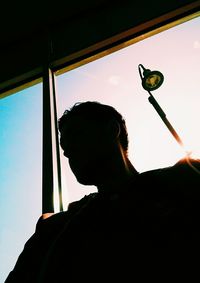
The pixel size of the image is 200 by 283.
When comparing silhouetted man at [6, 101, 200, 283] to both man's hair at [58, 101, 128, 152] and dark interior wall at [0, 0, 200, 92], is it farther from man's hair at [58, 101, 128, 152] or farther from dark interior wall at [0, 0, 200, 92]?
dark interior wall at [0, 0, 200, 92]

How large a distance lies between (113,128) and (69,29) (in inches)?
62.8

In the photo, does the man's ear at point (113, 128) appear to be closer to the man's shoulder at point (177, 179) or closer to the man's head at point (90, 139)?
the man's head at point (90, 139)

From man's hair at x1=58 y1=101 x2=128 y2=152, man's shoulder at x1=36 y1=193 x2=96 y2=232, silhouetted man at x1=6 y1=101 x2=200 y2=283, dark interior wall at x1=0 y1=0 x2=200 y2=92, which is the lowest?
silhouetted man at x1=6 y1=101 x2=200 y2=283

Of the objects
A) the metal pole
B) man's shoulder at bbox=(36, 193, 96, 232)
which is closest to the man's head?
man's shoulder at bbox=(36, 193, 96, 232)

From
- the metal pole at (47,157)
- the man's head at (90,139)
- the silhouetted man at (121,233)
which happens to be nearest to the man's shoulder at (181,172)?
the silhouetted man at (121,233)

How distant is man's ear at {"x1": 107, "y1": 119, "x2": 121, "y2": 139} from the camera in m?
1.28

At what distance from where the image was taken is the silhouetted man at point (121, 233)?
0.71m

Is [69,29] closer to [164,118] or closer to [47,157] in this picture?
[47,157]

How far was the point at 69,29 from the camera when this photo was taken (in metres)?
2.54

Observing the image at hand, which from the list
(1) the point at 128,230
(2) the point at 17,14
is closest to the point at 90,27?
(2) the point at 17,14

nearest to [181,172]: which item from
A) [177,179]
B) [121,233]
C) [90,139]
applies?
[177,179]

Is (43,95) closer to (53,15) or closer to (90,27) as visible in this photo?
(90,27)

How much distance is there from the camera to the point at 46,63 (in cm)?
240

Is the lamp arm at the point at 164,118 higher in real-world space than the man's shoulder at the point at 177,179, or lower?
higher
